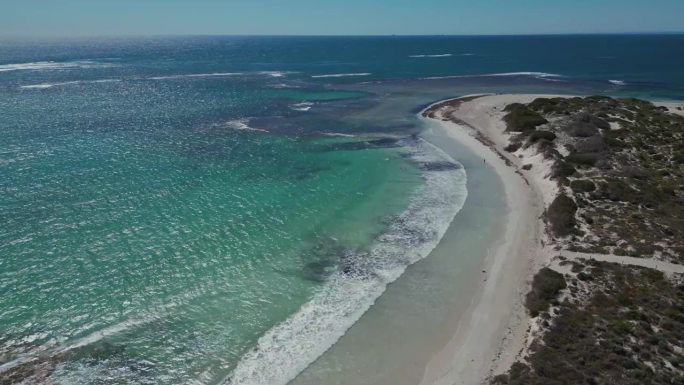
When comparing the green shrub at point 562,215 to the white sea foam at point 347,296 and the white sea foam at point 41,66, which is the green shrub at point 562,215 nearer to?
the white sea foam at point 347,296

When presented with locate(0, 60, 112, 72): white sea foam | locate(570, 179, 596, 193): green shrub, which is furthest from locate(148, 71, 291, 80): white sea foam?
locate(570, 179, 596, 193): green shrub

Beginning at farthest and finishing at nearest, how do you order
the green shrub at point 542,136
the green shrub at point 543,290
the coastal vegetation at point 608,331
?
the green shrub at point 542,136, the green shrub at point 543,290, the coastal vegetation at point 608,331

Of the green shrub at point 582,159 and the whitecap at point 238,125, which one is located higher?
the whitecap at point 238,125

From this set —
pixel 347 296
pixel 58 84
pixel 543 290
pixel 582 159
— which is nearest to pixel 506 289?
pixel 543 290

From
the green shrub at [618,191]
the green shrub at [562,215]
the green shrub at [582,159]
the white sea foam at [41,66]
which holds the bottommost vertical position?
the green shrub at [562,215]

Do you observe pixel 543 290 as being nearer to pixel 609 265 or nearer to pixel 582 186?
pixel 609 265

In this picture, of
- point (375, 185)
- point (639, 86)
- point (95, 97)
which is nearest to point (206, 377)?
point (375, 185)

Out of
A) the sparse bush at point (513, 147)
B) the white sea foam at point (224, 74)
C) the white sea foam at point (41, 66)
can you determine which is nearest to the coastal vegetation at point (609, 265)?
the sparse bush at point (513, 147)
